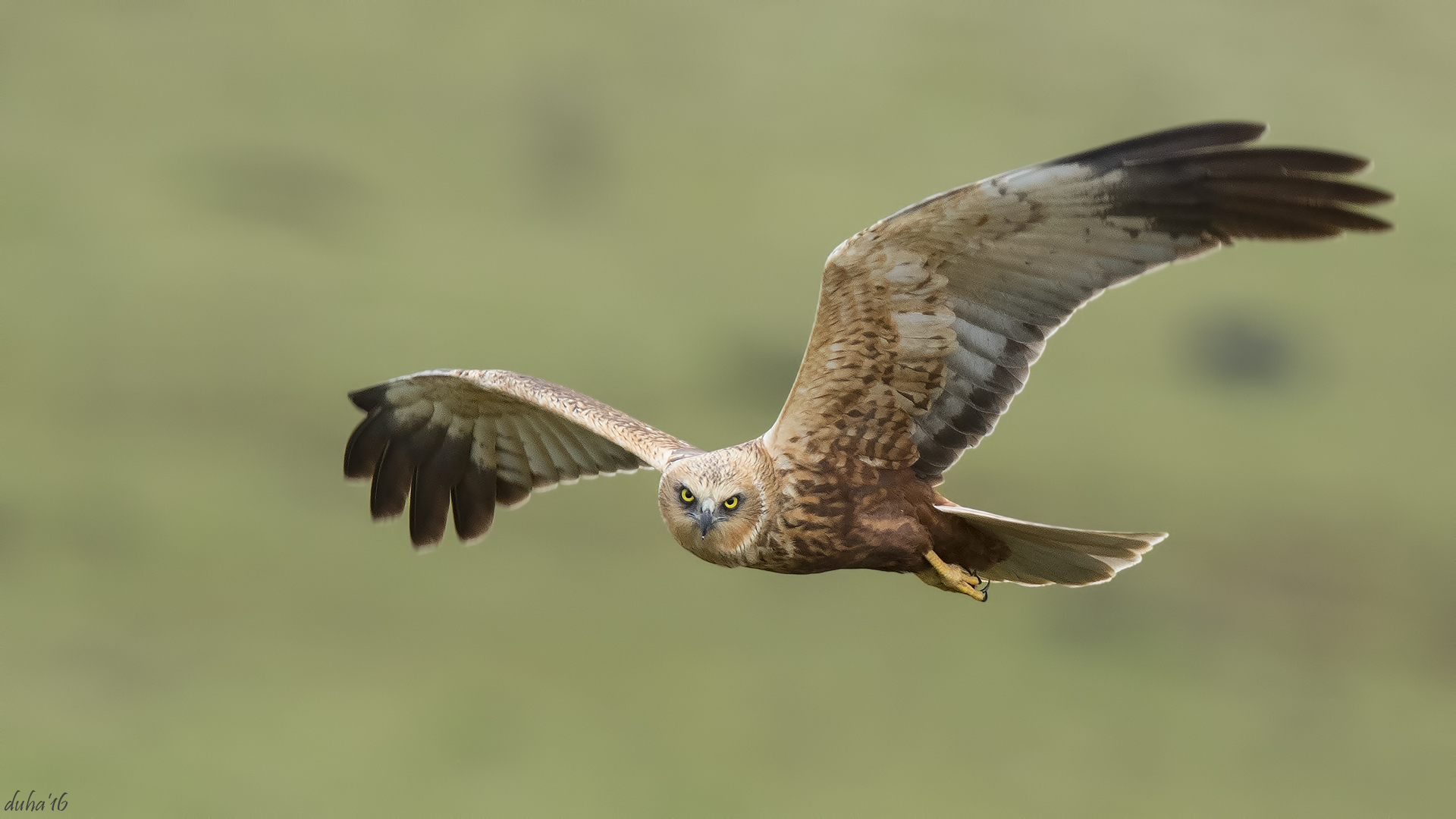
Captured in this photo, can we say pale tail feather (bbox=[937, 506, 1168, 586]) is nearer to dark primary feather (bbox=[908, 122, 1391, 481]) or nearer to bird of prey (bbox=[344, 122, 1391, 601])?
bird of prey (bbox=[344, 122, 1391, 601])

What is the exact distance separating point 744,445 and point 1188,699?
121ft

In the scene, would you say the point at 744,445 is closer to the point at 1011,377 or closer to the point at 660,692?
the point at 1011,377

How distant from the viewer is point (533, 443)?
837 cm

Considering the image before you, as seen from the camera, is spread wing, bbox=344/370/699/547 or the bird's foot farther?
spread wing, bbox=344/370/699/547

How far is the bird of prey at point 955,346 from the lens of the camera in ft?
18.0

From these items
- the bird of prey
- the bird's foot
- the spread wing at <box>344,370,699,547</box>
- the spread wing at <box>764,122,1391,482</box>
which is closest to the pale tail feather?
the bird of prey

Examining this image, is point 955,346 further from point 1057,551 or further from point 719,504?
point 719,504

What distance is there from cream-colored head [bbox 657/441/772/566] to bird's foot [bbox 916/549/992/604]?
0.89m

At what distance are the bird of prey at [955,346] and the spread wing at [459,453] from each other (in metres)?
1.00

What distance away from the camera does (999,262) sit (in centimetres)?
595

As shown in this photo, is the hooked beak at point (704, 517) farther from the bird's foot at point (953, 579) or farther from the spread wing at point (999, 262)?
the bird's foot at point (953, 579)

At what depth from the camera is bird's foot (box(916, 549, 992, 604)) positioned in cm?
641
